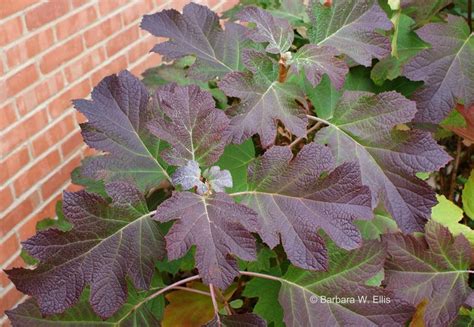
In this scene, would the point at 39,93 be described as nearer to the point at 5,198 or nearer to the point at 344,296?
the point at 5,198

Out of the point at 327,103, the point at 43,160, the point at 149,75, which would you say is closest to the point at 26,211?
the point at 43,160

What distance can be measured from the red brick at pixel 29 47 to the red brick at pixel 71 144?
41 cm

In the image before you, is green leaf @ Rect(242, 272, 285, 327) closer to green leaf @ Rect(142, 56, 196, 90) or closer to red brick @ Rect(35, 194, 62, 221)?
green leaf @ Rect(142, 56, 196, 90)

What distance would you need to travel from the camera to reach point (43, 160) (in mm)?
2387

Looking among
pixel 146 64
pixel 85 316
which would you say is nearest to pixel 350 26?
pixel 85 316

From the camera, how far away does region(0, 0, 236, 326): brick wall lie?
84.4 inches

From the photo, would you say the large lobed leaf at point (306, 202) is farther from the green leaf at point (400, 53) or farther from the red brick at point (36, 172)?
the red brick at point (36, 172)

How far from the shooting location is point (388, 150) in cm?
120

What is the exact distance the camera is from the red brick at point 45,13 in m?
2.20

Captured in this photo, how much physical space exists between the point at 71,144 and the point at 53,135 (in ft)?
0.44

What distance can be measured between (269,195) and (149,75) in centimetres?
70

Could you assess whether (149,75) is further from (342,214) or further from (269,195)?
(342,214)

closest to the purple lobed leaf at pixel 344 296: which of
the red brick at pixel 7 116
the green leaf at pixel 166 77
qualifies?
the green leaf at pixel 166 77

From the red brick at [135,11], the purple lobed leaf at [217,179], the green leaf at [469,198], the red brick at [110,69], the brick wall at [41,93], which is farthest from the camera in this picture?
the red brick at [135,11]
